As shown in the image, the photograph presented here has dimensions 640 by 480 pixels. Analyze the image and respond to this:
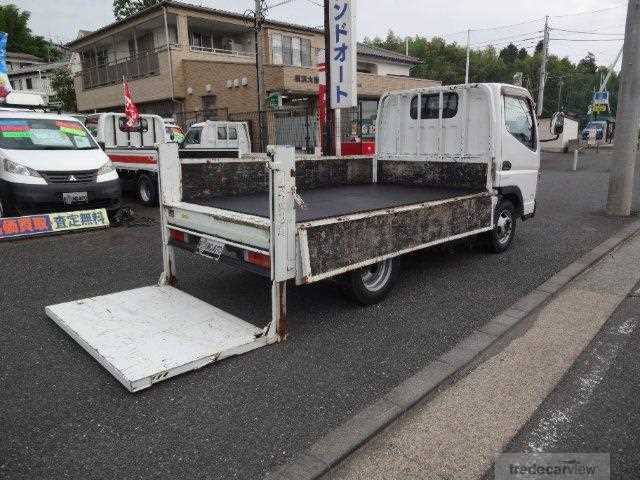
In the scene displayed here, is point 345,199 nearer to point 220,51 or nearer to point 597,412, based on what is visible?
point 597,412

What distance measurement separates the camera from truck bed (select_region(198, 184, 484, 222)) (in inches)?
178

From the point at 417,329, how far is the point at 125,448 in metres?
2.60

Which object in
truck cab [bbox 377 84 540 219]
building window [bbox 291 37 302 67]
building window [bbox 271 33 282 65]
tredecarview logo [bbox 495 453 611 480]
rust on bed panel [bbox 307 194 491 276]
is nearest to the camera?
tredecarview logo [bbox 495 453 611 480]

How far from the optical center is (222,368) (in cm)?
360

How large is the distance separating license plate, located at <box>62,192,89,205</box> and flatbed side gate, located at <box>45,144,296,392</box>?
4.12 meters

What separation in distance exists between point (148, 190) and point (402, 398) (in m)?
9.41

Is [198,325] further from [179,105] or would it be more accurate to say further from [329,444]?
[179,105]

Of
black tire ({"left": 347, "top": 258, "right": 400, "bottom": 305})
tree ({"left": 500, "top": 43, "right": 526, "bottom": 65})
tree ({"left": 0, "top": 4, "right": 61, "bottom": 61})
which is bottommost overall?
black tire ({"left": 347, "top": 258, "right": 400, "bottom": 305})

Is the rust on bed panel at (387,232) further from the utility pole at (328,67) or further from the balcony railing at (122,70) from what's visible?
the balcony railing at (122,70)

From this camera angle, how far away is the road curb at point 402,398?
2592mm

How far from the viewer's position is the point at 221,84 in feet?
77.9

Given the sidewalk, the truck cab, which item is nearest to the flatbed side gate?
the sidewalk

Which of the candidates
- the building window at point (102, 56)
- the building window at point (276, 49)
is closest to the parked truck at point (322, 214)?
the building window at point (276, 49)

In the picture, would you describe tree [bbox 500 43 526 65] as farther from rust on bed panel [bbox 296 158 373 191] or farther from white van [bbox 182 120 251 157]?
rust on bed panel [bbox 296 158 373 191]
